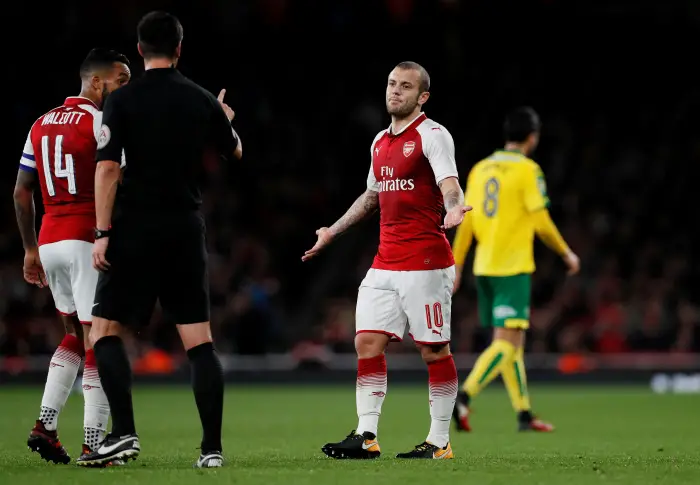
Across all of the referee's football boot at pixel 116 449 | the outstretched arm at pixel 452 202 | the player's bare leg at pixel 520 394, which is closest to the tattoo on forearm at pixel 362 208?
the outstretched arm at pixel 452 202

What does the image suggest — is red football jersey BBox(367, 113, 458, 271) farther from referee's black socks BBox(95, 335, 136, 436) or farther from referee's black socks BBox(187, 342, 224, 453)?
referee's black socks BBox(95, 335, 136, 436)

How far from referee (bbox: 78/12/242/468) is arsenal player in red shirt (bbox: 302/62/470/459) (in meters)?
1.23

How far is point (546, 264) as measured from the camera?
2058 cm

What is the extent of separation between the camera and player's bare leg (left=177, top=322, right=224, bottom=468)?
6125mm

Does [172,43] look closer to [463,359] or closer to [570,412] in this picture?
[570,412]

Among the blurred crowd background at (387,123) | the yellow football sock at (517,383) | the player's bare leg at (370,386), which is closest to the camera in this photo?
the player's bare leg at (370,386)

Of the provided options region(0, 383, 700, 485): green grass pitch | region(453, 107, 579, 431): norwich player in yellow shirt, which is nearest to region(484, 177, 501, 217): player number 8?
region(453, 107, 579, 431): norwich player in yellow shirt

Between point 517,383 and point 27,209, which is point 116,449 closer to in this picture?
point 27,209

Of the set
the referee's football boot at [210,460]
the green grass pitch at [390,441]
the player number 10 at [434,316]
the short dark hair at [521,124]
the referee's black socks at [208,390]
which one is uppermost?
the short dark hair at [521,124]

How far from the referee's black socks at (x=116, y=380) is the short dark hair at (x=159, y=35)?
4.76 ft

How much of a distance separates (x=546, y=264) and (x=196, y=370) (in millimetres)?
14984

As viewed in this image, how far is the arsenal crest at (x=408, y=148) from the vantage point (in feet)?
23.5

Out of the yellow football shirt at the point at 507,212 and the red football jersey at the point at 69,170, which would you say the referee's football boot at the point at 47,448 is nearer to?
the red football jersey at the point at 69,170

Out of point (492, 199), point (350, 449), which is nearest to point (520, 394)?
point (492, 199)
